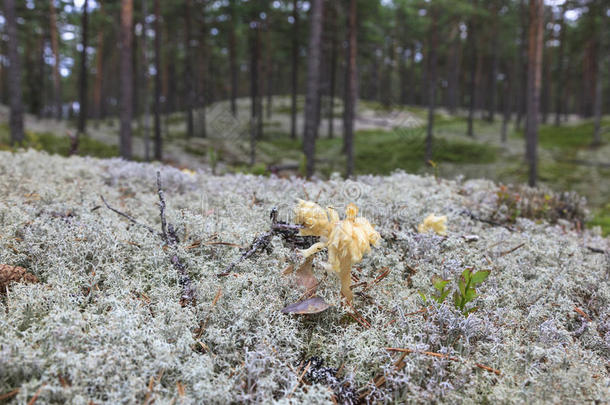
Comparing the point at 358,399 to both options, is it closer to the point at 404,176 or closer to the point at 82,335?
the point at 82,335

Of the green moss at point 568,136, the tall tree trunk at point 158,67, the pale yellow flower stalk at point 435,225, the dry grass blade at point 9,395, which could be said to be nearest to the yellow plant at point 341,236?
the pale yellow flower stalk at point 435,225

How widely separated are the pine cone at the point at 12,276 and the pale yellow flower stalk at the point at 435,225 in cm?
215

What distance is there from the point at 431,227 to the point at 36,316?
217 cm

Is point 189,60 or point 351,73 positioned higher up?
point 189,60

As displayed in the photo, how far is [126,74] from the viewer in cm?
1159

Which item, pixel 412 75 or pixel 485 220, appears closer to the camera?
pixel 485 220

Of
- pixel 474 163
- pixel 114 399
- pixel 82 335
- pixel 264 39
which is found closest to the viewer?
pixel 114 399

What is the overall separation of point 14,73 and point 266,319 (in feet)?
43.5

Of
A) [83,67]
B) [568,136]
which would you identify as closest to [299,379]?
[83,67]

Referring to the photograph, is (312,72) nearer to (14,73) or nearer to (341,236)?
(14,73)

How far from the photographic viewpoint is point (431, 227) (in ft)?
8.29

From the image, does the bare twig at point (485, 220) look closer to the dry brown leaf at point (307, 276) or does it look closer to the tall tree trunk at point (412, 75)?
the dry brown leaf at point (307, 276)

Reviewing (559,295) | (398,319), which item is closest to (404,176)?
(559,295)

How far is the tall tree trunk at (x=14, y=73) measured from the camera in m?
10.4
